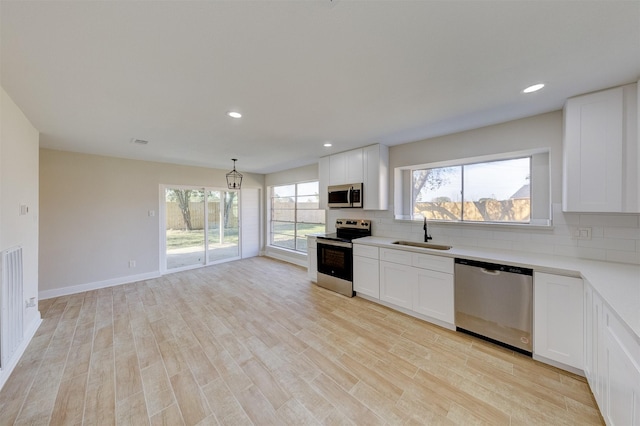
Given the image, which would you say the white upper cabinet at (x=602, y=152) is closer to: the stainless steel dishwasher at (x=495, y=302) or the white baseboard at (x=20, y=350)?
the stainless steel dishwasher at (x=495, y=302)

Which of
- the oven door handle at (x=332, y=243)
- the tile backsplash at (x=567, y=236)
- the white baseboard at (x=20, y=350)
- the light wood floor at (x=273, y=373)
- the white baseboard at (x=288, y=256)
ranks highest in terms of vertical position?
the tile backsplash at (x=567, y=236)

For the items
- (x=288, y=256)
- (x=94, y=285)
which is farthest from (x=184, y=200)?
(x=288, y=256)

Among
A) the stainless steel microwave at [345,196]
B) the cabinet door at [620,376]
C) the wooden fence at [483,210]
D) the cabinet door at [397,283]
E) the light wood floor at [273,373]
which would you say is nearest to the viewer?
the cabinet door at [620,376]

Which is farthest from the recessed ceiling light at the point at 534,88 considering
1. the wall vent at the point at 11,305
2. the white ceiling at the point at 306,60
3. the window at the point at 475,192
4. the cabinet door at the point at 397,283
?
the wall vent at the point at 11,305

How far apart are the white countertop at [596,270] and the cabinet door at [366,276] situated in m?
0.54

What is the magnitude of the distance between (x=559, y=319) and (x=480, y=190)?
1.62 metres

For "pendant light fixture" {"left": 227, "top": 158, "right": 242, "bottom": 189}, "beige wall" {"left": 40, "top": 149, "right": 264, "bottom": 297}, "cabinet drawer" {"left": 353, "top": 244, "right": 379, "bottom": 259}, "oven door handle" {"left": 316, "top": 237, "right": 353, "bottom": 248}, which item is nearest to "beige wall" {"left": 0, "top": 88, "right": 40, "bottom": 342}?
"beige wall" {"left": 40, "top": 149, "right": 264, "bottom": 297}

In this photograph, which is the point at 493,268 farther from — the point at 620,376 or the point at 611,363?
the point at 620,376

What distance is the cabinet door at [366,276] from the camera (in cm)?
326

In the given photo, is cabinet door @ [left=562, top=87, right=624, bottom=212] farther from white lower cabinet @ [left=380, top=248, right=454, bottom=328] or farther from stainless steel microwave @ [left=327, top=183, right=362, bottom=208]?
stainless steel microwave @ [left=327, top=183, right=362, bottom=208]

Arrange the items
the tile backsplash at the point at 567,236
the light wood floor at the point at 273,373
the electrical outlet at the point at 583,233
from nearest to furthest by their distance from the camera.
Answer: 1. the light wood floor at the point at 273,373
2. the tile backsplash at the point at 567,236
3. the electrical outlet at the point at 583,233

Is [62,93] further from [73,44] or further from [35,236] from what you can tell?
[35,236]

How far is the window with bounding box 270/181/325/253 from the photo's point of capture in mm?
5359

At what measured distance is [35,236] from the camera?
9.43 feet
